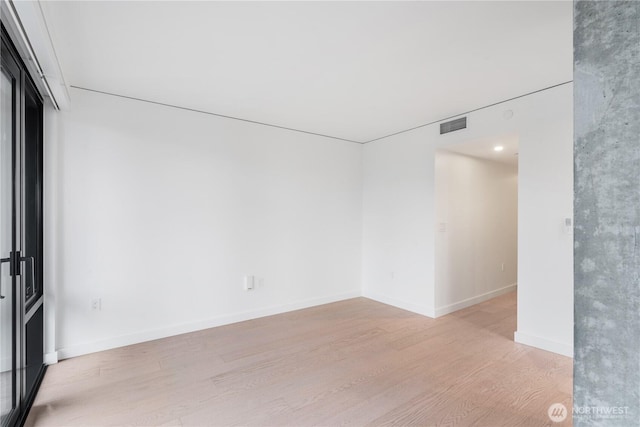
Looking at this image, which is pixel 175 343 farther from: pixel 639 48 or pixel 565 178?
pixel 565 178

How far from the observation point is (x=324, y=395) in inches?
89.8

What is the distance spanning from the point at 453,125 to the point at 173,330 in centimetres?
409

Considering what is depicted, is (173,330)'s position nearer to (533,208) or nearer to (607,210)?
(607,210)

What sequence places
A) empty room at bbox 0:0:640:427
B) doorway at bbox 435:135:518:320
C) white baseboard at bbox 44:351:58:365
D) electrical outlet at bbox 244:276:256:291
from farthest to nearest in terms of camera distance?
doorway at bbox 435:135:518:320 < electrical outlet at bbox 244:276:256:291 < white baseboard at bbox 44:351:58:365 < empty room at bbox 0:0:640:427

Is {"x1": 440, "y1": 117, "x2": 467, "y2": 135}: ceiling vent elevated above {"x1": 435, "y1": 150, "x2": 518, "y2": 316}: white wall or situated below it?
above

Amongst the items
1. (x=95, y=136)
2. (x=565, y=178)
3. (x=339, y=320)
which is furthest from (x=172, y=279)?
(x=565, y=178)

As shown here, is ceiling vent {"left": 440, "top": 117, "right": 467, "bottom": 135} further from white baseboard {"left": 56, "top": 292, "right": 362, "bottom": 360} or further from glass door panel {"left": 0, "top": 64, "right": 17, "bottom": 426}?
glass door panel {"left": 0, "top": 64, "right": 17, "bottom": 426}

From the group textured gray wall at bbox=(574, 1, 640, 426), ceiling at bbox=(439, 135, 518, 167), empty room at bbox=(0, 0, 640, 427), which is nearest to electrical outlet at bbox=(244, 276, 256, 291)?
empty room at bbox=(0, 0, 640, 427)

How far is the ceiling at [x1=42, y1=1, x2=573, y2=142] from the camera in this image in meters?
1.88

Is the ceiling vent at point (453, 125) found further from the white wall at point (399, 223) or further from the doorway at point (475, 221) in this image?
the white wall at point (399, 223)

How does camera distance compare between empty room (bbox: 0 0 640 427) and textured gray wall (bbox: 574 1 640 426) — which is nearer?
textured gray wall (bbox: 574 1 640 426)

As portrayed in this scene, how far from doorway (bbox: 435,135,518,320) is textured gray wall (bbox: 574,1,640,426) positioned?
95.8 inches

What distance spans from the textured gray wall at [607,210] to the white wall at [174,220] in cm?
334

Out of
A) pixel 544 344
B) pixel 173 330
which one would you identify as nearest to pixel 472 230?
pixel 544 344
